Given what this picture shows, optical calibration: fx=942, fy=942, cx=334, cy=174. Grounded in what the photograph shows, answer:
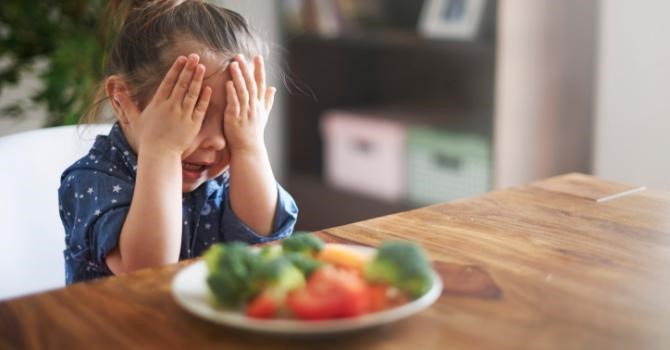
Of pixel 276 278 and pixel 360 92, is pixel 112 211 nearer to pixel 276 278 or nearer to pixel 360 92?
pixel 276 278

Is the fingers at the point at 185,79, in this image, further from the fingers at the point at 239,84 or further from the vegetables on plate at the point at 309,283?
the vegetables on plate at the point at 309,283

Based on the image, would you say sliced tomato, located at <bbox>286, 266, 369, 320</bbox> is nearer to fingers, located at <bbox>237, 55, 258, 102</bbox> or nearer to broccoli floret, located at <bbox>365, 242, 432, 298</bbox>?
broccoli floret, located at <bbox>365, 242, 432, 298</bbox>

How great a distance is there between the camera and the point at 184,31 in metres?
1.20

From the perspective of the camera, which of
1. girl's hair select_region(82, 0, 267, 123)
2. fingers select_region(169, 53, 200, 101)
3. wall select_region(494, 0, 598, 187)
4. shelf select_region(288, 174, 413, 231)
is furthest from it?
shelf select_region(288, 174, 413, 231)

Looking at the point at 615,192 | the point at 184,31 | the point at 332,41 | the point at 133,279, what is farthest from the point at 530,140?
the point at 133,279

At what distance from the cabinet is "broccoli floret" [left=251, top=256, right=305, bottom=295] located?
6.67 feet

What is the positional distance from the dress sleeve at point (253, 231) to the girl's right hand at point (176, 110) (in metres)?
0.16

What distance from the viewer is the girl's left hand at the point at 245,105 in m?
1.12

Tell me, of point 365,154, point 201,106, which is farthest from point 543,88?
point 201,106

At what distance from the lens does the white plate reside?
70cm

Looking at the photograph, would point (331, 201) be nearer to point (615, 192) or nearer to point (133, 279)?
point (615, 192)

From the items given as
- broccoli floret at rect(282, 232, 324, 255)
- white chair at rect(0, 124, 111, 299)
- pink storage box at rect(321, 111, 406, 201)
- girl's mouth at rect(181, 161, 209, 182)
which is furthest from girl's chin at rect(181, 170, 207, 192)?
pink storage box at rect(321, 111, 406, 201)

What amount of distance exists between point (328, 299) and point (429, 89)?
2.43 metres

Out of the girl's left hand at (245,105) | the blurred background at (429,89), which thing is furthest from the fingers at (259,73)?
the blurred background at (429,89)
